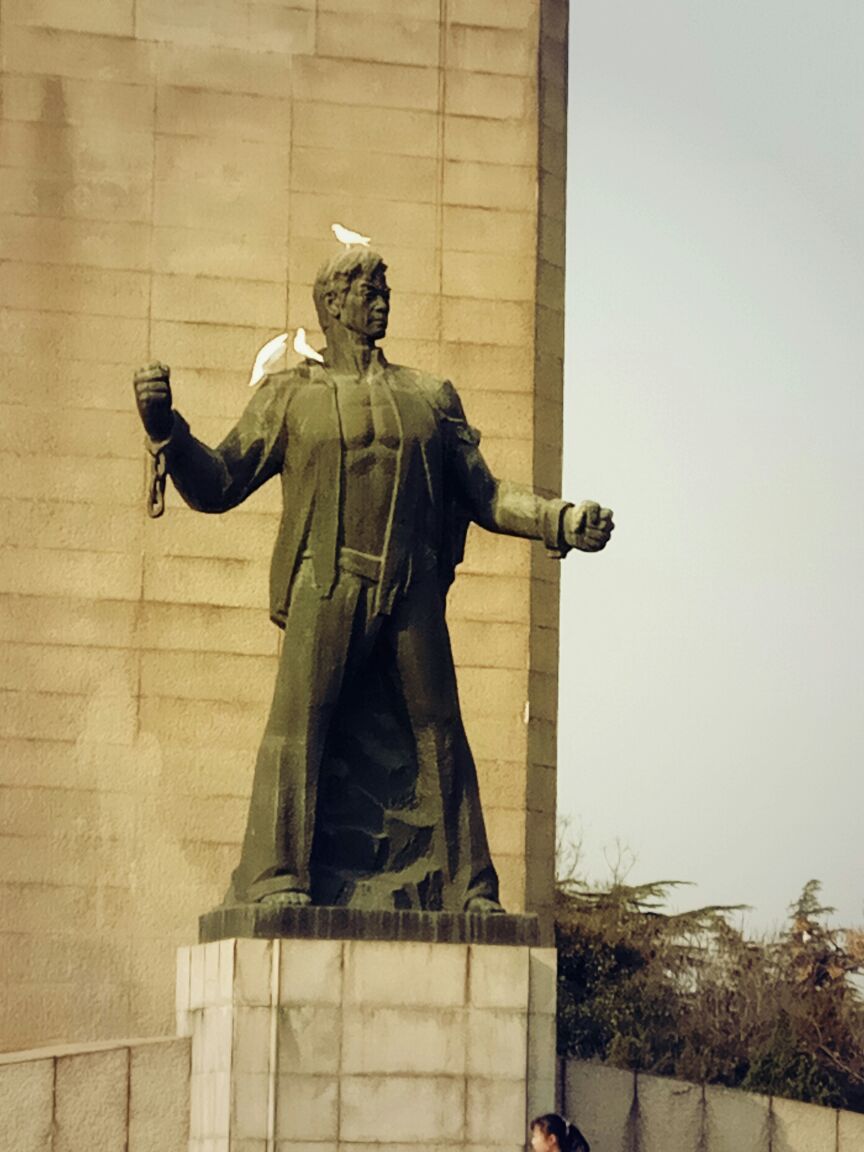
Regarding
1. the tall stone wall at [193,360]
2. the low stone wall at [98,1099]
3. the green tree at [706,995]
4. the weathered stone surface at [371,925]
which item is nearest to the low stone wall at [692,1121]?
the weathered stone surface at [371,925]

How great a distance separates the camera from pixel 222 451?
13453 mm

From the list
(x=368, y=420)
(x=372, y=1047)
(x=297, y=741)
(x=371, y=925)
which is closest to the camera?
(x=372, y=1047)

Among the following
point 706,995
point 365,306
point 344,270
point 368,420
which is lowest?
point 706,995

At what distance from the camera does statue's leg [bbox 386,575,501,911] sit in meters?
13.3

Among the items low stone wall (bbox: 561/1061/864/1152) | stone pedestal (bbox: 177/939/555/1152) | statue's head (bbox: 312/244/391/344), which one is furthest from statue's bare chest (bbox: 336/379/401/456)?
low stone wall (bbox: 561/1061/864/1152)

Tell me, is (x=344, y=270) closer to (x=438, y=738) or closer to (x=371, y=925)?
(x=438, y=738)

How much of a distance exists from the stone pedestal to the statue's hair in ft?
9.26

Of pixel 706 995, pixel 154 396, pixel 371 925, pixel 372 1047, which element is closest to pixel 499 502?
pixel 154 396

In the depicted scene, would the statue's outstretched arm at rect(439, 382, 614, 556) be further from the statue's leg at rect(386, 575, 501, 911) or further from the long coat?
the statue's leg at rect(386, 575, 501, 911)

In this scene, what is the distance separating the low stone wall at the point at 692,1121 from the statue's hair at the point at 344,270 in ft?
12.2

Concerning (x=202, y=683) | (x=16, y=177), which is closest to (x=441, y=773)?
(x=202, y=683)

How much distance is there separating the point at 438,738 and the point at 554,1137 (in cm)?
238

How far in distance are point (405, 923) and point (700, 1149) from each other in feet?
8.04

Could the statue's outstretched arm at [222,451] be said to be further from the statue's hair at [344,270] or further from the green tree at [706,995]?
the green tree at [706,995]
